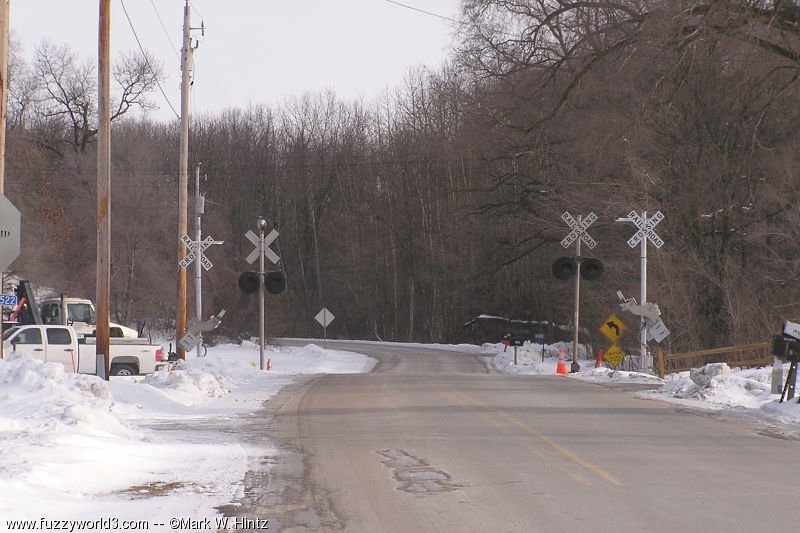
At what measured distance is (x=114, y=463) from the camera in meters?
10.2

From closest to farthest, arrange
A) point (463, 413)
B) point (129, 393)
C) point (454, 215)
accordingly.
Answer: point (463, 413) → point (129, 393) → point (454, 215)

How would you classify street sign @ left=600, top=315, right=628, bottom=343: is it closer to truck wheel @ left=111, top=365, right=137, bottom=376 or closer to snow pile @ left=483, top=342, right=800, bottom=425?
snow pile @ left=483, top=342, right=800, bottom=425

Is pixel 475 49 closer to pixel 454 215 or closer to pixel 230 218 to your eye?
pixel 454 215

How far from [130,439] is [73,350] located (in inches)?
613

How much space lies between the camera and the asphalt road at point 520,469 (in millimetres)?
7945

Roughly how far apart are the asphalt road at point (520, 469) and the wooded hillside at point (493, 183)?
11.5 m

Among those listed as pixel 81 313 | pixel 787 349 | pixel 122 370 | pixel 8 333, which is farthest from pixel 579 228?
pixel 81 313

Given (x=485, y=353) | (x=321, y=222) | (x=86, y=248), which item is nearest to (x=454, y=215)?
(x=485, y=353)

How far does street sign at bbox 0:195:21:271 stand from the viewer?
13.3 metres

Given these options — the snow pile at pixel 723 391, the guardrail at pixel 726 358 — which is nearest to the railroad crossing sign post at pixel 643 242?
the guardrail at pixel 726 358

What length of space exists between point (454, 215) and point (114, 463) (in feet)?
190

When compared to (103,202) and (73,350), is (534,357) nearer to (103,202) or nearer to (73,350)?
(73,350)

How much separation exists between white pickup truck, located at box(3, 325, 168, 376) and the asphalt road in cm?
1028

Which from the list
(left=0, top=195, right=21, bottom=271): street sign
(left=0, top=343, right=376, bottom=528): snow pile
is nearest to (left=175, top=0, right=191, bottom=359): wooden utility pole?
(left=0, top=343, right=376, bottom=528): snow pile
